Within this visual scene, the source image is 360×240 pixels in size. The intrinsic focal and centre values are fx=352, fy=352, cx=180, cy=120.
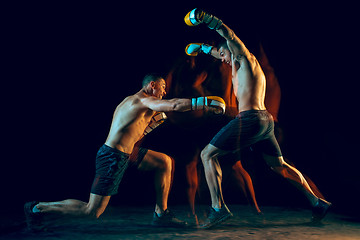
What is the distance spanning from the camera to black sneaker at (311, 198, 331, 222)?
3.10 m

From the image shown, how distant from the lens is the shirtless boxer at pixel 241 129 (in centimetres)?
290

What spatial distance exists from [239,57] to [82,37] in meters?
2.35

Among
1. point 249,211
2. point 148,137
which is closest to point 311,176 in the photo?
point 249,211

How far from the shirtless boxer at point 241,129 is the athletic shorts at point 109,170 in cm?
69

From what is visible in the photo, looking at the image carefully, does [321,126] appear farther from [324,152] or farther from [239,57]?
[239,57]

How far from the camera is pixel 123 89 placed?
15.1 feet

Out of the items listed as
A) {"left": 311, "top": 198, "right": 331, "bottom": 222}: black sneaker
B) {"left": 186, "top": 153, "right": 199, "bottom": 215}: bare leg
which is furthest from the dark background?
{"left": 311, "top": 198, "right": 331, "bottom": 222}: black sneaker

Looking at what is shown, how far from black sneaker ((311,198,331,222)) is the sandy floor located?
83mm

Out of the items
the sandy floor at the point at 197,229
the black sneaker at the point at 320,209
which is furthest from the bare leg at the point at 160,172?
the black sneaker at the point at 320,209

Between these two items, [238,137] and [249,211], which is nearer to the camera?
[238,137]

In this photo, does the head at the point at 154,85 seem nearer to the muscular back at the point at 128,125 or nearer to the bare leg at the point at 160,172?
the muscular back at the point at 128,125

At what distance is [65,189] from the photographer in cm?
449

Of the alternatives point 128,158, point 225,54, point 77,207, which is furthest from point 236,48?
point 77,207

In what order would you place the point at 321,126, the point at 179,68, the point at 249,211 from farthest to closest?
the point at 321,126 < the point at 179,68 < the point at 249,211
